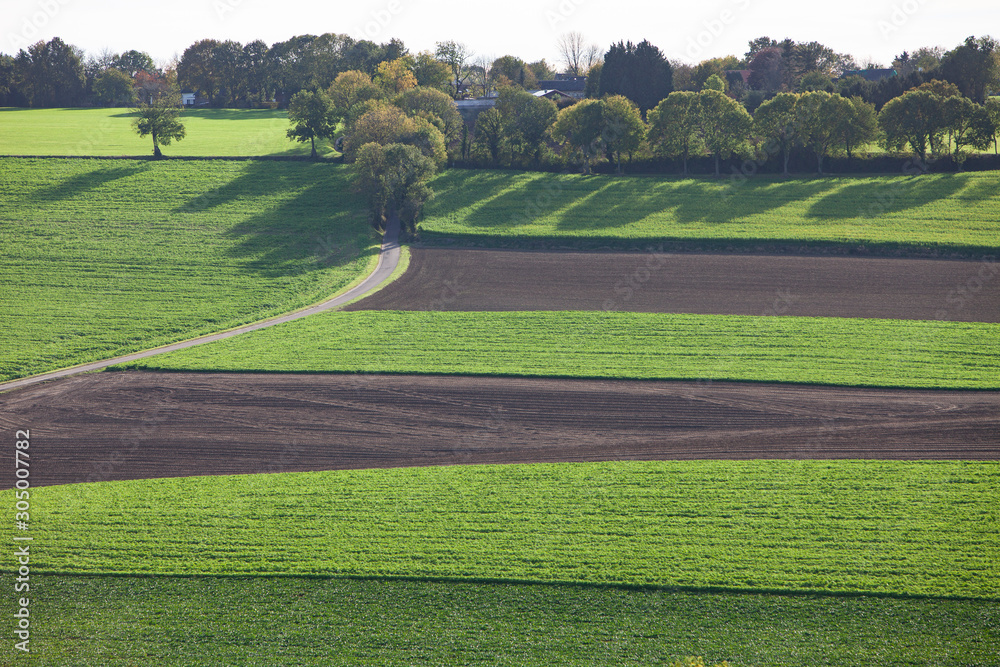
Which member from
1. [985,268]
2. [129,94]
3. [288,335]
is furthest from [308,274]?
[129,94]

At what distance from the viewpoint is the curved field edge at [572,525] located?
20484 millimetres

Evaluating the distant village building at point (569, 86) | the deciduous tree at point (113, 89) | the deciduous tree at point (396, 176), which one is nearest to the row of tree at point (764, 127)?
the deciduous tree at point (396, 176)

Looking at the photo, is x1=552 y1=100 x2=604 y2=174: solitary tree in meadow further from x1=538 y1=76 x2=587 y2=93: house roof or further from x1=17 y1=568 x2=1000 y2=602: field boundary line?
x1=17 y1=568 x2=1000 y2=602: field boundary line

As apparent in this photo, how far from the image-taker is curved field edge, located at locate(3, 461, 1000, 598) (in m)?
20.5

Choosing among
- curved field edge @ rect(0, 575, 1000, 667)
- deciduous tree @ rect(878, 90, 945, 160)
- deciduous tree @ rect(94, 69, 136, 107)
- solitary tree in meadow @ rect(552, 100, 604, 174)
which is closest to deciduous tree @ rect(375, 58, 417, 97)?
solitary tree in meadow @ rect(552, 100, 604, 174)

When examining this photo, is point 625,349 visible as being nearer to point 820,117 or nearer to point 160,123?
point 820,117

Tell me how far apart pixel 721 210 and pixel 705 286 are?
796 inches

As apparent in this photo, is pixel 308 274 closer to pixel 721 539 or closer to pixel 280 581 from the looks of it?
pixel 280 581

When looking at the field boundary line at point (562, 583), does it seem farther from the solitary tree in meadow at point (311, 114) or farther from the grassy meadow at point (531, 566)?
the solitary tree in meadow at point (311, 114)

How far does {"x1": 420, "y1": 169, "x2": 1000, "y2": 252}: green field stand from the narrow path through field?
4600mm

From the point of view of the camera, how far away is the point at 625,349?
38031mm

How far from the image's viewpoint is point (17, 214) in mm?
63750

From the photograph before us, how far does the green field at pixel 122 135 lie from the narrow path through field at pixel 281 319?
32635 mm

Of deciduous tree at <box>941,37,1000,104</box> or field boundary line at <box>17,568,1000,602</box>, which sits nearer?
field boundary line at <box>17,568,1000,602</box>
